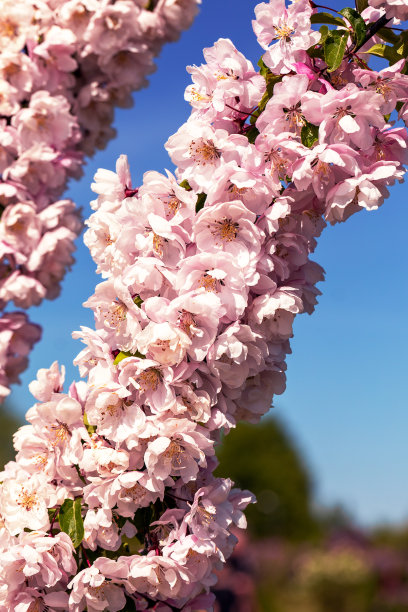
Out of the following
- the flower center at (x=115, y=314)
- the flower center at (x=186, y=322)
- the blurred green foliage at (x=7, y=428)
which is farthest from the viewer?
the blurred green foliage at (x=7, y=428)

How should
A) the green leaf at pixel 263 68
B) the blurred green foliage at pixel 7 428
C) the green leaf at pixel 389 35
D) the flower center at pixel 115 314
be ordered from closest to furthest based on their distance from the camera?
1. the flower center at pixel 115 314
2. the green leaf at pixel 263 68
3. the green leaf at pixel 389 35
4. the blurred green foliage at pixel 7 428

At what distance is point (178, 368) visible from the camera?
7.68 ft

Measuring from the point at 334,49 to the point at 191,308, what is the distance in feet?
3.37

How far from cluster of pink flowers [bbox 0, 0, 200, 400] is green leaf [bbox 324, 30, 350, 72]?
466 millimetres

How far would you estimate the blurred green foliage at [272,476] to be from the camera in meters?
35.9

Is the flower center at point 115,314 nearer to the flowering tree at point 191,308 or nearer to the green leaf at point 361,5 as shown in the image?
the flowering tree at point 191,308

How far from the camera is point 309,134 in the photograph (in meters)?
2.50

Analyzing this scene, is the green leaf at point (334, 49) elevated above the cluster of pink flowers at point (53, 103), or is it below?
above

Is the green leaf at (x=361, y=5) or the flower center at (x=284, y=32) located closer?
the flower center at (x=284, y=32)

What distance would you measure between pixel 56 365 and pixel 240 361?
742 mm

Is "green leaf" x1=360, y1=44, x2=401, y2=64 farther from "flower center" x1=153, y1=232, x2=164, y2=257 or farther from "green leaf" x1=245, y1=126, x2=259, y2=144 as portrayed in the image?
"flower center" x1=153, y1=232, x2=164, y2=257

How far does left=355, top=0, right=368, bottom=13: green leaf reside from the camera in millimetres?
2824

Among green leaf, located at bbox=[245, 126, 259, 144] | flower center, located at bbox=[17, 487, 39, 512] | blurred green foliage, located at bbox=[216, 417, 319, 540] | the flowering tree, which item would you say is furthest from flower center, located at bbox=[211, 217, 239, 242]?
blurred green foliage, located at bbox=[216, 417, 319, 540]

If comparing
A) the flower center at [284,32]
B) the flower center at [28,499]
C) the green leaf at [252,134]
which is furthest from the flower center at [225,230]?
the flower center at [28,499]
